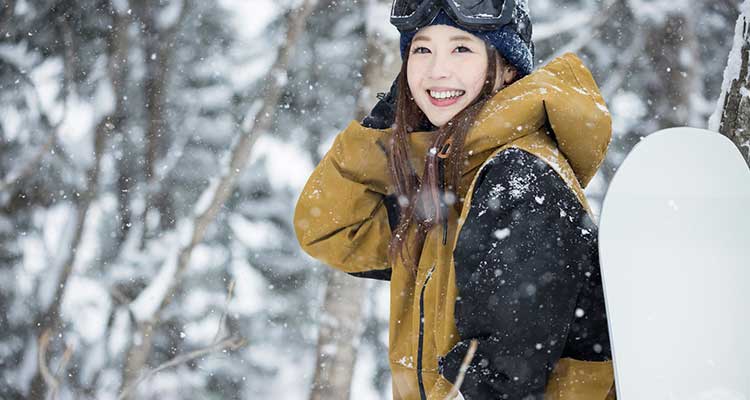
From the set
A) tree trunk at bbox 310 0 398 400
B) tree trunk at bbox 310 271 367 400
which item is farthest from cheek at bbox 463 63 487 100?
tree trunk at bbox 310 271 367 400

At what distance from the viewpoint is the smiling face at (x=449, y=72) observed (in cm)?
175

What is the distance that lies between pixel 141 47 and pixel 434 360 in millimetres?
7896

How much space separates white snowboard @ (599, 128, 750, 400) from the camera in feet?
4.61

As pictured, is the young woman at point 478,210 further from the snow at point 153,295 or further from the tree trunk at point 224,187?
the snow at point 153,295

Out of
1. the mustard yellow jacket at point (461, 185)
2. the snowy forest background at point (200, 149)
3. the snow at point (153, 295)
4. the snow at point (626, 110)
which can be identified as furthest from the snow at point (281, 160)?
the mustard yellow jacket at point (461, 185)

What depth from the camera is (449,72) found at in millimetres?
1744

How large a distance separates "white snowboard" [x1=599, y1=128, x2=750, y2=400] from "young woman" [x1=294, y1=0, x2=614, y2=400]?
76 millimetres

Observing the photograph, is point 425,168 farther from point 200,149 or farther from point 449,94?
point 200,149

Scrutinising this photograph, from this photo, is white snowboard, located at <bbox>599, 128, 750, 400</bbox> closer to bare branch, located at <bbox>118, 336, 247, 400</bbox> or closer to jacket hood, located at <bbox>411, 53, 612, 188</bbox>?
jacket hood, located at <bbox>411, 53, 612, 188</bbox>

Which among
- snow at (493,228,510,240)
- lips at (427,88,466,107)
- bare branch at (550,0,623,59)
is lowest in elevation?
snow at (493,228,510,240)

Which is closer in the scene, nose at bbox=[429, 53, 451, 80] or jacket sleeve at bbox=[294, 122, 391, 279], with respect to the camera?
nose at bbox=[429, 53, 451, 80]

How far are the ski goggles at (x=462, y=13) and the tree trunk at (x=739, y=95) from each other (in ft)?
3.10

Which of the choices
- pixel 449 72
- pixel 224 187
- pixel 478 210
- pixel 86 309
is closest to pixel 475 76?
pixel 449 72

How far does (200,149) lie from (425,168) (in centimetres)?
729
